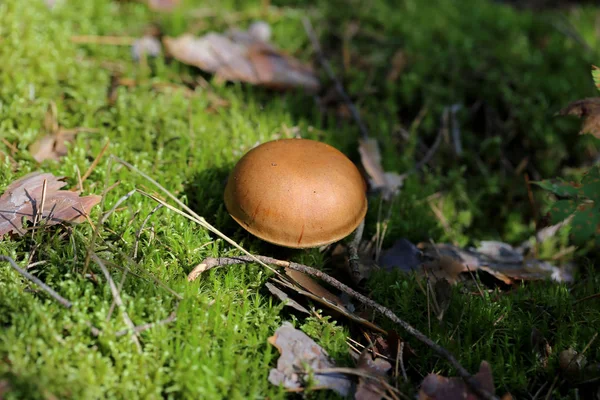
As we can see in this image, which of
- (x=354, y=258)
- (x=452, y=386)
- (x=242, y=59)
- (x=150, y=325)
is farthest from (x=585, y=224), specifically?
(x=242, y=59)

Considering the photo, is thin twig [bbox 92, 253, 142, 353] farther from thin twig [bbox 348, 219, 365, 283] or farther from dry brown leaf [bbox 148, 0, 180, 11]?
dry brown leaf [bbox 148, 0, 180, 11]

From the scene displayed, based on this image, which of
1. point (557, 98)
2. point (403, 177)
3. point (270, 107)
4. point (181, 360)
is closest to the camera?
point (181, 360)

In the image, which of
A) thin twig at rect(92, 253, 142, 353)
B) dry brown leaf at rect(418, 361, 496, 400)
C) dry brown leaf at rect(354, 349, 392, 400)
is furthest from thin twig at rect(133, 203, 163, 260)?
dry brown leaf at rect(418, 361, 496, 400)

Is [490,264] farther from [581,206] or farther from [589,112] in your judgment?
[589,112]

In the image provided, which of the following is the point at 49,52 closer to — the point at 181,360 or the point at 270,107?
the point at 270,107

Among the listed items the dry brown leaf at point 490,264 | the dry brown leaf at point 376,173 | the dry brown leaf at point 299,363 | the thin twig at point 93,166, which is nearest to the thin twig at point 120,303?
the dry brown leaf at point 299,363

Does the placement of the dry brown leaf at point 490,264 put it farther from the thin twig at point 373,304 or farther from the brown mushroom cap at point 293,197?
the brown mushroom cap at point 293,197

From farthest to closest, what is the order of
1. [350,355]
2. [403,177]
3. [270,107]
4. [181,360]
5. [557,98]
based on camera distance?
[557,98], [270,107], [403,177], [350,355], [181,360]

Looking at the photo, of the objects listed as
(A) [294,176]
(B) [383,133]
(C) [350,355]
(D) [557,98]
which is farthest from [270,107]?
(D) [557,98]
